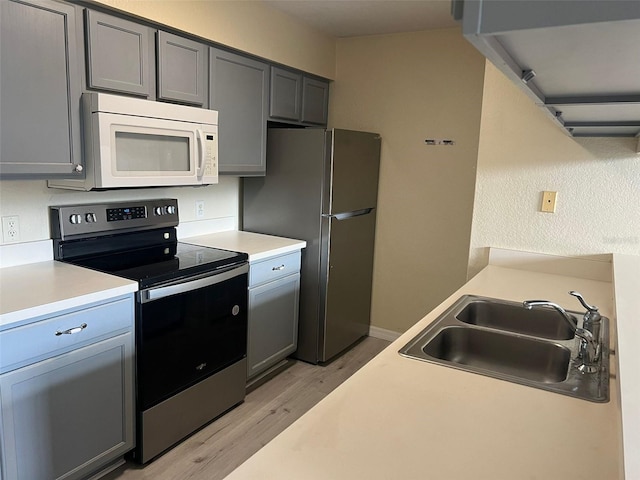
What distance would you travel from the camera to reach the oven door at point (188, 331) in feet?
7.04

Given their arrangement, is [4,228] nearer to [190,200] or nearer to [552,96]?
[190,200]

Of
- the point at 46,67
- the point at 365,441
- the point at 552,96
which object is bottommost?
the point at 365,441

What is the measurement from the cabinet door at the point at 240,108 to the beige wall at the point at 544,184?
1339mm

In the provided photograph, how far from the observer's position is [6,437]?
171cm

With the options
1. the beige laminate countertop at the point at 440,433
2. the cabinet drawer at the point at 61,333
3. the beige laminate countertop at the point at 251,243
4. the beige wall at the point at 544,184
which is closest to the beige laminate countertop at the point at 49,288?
the cabinet drawer at the point at 61,333

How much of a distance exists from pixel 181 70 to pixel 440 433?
7.01 ft

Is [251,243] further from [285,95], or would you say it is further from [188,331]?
[285,95]

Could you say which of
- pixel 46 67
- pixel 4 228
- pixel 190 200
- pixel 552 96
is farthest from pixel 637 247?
pixel 4 228

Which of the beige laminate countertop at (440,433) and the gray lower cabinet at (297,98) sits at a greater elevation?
the gray lower cabinet at (297,98)

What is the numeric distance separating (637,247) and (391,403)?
1672 mm

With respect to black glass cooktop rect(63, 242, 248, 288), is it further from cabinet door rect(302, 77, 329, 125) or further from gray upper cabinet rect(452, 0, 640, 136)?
gray upper cabinet rect(452, 0, 640, 136)

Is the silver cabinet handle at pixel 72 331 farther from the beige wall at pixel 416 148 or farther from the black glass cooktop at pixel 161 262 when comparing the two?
the beige wall at pixel 416 148

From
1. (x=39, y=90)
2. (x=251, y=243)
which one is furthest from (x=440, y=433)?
(x=251, y=243)

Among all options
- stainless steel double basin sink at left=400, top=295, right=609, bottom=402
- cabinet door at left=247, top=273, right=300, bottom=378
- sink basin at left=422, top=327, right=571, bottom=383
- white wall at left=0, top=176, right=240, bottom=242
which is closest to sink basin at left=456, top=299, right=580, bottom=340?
stainless steel double basin sink at left=400, top=295, right=609, bottom=402
